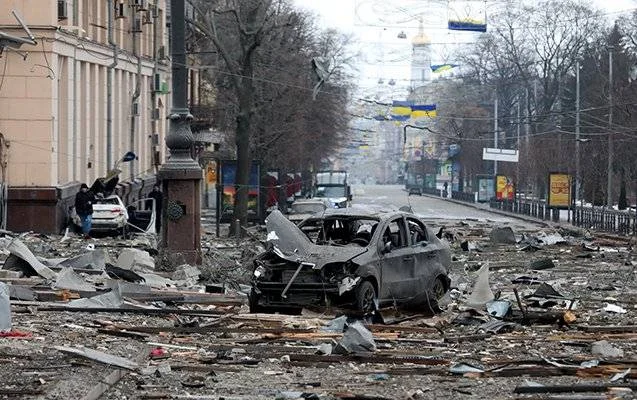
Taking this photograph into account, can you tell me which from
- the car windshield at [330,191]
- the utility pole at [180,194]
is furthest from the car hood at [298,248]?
the car windshield at [330,191]

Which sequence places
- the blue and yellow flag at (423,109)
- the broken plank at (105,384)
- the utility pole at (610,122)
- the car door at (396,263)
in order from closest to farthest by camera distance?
the broken plank at (105,384), the car door at (396,263), the utility pole at (610,122), the blue and yellow flag at (423,109)

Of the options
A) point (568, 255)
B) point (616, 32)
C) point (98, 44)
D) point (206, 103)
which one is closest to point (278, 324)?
point (568, 255)

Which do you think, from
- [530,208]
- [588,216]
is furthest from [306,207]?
[530,208]

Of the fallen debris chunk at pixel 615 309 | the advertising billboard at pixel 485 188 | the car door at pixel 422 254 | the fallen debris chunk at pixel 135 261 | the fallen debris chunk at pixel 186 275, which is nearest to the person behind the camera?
the fallen debris chunk at pixel 615 309

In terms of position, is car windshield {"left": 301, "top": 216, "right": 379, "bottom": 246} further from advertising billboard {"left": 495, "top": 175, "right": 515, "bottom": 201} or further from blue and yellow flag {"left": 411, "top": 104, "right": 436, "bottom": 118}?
advertising billboard {"left": 495, "top": 175, "right": 515, "bottom": 201}

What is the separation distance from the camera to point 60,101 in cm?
4344

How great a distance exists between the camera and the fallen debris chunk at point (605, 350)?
46.6ft

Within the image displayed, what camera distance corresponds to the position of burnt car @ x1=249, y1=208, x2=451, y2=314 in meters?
18.3

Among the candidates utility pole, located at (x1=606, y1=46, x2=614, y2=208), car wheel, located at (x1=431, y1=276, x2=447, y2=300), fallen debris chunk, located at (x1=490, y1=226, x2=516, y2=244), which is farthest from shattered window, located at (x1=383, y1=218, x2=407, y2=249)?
utility pole, located at (x1=606, y1=46, x2=614, y2=208)

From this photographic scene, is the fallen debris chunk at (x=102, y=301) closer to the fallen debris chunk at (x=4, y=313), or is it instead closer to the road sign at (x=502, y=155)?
the fallen debris chunk at (x=4, y=313)

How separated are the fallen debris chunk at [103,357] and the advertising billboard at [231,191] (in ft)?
129

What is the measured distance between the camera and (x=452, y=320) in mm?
18406

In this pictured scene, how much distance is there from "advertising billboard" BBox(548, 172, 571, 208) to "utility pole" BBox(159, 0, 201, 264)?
4024 centimetres

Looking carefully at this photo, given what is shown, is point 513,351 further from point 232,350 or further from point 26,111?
point 26,111
